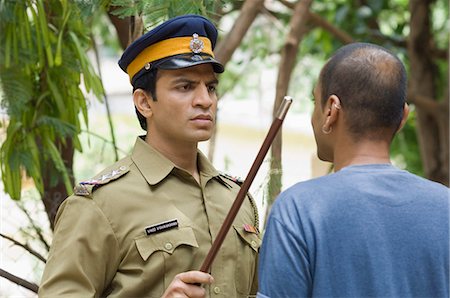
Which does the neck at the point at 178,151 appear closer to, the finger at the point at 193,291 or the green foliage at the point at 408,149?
the finger at the point at 193,291

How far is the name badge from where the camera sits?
7.61 feet

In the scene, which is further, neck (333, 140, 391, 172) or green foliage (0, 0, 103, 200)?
green foliage (0, 0, 103, 200)

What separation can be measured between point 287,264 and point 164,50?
2.52 feet

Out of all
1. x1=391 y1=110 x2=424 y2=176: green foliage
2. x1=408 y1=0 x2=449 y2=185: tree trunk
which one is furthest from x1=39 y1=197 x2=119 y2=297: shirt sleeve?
x1=391 y1=110 x2=424 y2=176: green foliage

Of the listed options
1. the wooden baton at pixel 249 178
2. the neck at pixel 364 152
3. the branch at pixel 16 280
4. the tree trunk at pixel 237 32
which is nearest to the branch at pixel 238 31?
the tree trunk at pixel 237 32

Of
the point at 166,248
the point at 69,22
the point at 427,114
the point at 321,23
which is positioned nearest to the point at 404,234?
the point at 166,248

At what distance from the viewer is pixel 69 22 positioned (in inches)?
135

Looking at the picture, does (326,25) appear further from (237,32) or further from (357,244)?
(357,244)

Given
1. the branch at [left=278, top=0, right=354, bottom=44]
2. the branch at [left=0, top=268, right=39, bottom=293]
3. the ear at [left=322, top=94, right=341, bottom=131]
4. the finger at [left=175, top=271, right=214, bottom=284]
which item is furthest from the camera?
the branch at [left=278, top=0, right=354, bottom=44]

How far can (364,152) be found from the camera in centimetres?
199

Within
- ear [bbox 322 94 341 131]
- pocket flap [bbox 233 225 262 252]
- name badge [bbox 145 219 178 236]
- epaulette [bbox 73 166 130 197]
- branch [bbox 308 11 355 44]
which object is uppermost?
branch [bbox 308 11 355 44]

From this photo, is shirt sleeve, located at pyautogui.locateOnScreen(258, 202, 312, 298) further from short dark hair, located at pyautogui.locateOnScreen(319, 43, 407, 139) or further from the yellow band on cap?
the yellow band on cap

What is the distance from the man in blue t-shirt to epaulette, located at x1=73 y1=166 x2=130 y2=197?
542 mm

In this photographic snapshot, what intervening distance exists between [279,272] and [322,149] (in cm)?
31
